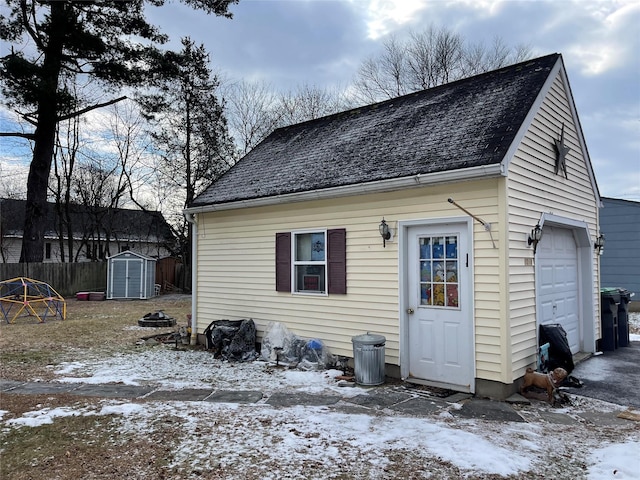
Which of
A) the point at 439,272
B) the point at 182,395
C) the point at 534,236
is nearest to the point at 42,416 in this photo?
the point at 182,395

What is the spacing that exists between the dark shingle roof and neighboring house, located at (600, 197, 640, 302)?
8477mm

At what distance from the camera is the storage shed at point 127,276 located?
62.2ft

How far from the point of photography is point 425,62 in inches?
905

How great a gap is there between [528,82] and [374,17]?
371 centimetres

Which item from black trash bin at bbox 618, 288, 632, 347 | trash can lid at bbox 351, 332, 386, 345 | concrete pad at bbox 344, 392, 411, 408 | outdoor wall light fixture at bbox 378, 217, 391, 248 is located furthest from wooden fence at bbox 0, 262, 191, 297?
black trash bin at bbox 618, 288, 632, 347

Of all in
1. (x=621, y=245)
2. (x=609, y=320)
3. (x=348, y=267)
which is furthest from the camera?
(x=621, y=245)

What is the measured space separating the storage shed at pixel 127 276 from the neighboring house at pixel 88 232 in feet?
13.8

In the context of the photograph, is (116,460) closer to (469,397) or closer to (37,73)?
(469,397)

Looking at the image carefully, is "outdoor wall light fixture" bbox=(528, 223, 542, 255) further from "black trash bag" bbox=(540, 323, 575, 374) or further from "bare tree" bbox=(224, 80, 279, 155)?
"bare tree" bbox=(224, 80, 279, 155)

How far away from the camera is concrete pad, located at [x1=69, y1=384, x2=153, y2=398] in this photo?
5551 millimetres

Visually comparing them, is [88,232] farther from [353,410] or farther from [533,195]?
[533,195]

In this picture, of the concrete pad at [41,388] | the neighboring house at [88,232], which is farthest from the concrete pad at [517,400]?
the neighboring house at [88,232]

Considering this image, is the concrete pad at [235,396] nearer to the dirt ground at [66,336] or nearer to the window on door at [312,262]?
the window on door at [312,262]

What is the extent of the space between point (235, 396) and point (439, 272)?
127 inches
